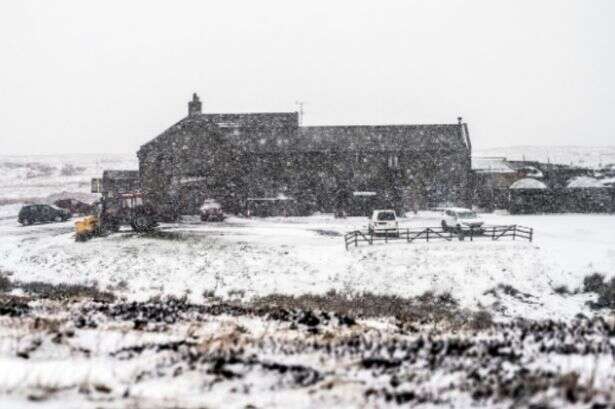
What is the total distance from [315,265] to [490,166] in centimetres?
3900

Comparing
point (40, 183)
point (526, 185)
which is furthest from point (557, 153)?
point (40, 183)

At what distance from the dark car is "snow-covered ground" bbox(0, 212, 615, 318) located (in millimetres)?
9906

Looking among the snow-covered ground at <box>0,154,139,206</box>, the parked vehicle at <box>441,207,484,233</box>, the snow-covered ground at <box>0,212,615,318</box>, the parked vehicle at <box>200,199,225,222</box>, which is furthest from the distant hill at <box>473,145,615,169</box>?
the snow-covered ground at <box>0,212,615,318</box>

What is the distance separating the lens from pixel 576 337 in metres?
7.48

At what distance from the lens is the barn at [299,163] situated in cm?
4991

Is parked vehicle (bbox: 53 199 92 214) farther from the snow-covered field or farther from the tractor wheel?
the snow-covered field

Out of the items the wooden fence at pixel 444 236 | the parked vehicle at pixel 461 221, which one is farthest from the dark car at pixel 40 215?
the parked vehicle at pixel 461 221

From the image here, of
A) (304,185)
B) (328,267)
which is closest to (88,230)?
(328,267)

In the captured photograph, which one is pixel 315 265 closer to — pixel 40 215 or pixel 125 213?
pixel 125 213

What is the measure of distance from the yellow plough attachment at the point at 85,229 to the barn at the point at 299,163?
52.1ft

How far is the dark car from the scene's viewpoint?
4166 centimetres

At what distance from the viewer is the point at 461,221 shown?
32031 mm

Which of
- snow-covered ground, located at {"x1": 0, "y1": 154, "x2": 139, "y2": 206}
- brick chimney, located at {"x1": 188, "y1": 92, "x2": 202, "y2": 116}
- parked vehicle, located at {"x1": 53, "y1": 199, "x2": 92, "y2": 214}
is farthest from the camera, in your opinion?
snow-covered ground, located at {"x1": 0, "y1": 154, "x2": 139, "y2": 206}

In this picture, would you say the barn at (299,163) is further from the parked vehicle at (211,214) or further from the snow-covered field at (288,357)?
the snow-covered field at (288,357)
